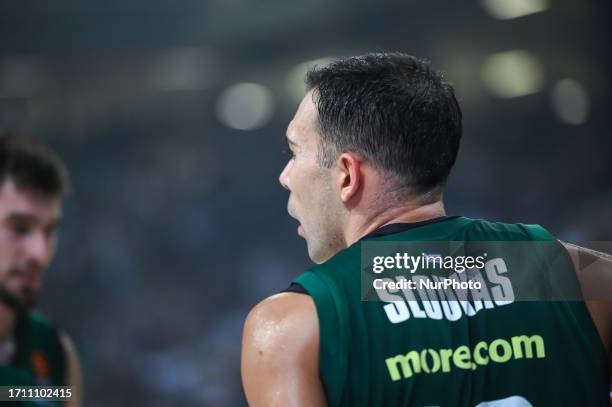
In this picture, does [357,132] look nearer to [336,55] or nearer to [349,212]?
[349,212]

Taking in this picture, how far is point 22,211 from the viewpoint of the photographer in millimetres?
1771

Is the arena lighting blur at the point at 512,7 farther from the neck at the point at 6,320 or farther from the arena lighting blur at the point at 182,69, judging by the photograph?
the neck at the point at 6,320

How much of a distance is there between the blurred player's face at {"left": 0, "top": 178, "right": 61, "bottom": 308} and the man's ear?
35.9 inches

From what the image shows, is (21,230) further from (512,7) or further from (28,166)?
(512,7)

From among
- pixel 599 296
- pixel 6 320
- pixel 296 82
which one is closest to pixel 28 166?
pixel 6 320

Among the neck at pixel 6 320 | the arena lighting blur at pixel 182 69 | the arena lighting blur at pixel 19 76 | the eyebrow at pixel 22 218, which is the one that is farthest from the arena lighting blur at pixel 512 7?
the neck at pixel 6 320

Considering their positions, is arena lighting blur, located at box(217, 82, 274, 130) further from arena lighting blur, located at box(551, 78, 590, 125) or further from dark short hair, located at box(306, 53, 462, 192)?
dark short hair, located at box(306, 53, 462, 192)

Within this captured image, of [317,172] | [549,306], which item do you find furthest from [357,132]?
[549,306]

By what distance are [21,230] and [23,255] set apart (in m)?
0.07

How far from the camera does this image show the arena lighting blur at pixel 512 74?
4.65 m

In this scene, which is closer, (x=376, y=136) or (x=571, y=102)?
(x=376, y=136)

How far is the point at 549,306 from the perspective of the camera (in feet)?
3.98

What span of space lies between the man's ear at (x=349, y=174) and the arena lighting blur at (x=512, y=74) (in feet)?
12.1

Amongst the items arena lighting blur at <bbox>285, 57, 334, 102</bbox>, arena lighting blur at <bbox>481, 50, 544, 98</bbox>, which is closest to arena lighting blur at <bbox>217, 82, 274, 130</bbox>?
arena lighting blur at <bbox>285, 57, 334, 102</bbox>
